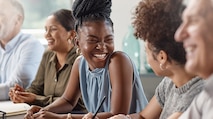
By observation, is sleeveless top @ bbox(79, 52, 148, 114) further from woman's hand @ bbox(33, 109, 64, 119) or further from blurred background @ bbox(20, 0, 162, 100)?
blurred background @ bbox(20, 0, 162, 100)

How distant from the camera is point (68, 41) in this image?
7.35 feet

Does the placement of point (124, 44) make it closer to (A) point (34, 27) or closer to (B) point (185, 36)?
(A) point (34, 27)

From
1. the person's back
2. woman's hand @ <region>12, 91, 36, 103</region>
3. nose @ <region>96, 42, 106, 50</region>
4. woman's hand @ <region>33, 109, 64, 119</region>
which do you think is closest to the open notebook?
woman's hand @ <region>12, 91, 36, 103</region>

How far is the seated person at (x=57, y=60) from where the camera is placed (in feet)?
7.20

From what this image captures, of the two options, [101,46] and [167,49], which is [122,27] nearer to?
[101,46]

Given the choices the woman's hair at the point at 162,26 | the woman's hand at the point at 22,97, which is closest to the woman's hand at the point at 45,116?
the woman's hand at the point at 22,97

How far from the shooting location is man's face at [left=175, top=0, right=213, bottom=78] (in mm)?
736

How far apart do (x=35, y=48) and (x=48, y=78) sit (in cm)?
36

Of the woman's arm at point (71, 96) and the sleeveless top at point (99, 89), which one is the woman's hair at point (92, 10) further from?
the woman's arm at point (71, 96)

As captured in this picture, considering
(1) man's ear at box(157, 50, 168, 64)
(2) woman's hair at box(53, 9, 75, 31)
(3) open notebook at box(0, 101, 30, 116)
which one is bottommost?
(3) open notebook at box(0, 101, 30, 116)

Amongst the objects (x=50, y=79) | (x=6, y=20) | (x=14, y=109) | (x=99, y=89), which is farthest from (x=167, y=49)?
(x=6, y=20)

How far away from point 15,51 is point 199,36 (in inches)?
79.2

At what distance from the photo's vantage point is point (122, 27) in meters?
2.84

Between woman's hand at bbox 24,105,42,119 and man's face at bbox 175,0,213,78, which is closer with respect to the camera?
man's face at bbox 175,0,213,78
